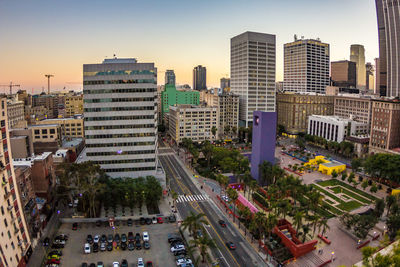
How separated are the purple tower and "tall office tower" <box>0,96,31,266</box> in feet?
239

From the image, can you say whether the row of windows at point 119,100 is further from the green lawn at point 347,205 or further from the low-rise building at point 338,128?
the low-rise building at point 338,128

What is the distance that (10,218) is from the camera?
56.2 meters

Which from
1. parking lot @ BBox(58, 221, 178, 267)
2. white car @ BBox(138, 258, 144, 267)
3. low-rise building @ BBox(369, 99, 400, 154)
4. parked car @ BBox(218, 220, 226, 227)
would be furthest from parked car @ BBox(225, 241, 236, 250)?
low-rise building @ BBox(369, 99, 400, 154)

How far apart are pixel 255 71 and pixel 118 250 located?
504 feet

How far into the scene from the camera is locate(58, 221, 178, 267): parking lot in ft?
201

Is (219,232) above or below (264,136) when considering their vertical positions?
below

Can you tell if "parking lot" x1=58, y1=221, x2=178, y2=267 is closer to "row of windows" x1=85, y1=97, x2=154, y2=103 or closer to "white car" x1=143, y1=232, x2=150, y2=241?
"white car" x1=143, y1=232, x2=150, y2=241

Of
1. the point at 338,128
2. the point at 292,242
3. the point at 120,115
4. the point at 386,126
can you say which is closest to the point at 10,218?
the point at 120,115

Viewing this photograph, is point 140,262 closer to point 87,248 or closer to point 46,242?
point 87,248

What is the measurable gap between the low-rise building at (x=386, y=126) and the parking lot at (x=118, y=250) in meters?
111

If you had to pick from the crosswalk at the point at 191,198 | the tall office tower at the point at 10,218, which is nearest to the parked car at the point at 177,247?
the crosswalk at the point at 191,198

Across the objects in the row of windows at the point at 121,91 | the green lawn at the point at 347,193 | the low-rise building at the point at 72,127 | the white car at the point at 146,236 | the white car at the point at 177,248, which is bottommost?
the white car at the point at 177,248

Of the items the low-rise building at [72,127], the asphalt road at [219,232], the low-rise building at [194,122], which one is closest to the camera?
the asphalt road at [219,232]

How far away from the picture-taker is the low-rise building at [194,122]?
166375mm
